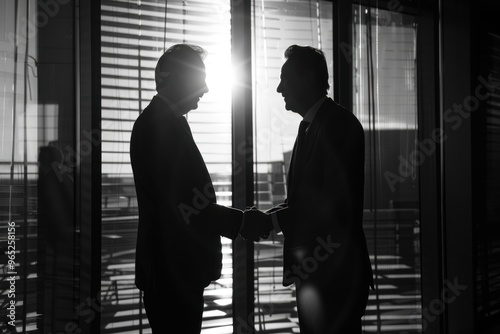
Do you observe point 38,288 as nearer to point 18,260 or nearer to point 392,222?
point 18,260

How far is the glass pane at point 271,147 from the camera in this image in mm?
2559

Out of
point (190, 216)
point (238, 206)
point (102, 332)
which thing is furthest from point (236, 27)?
point (102, 332)

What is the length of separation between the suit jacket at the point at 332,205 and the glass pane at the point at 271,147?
2.59ft

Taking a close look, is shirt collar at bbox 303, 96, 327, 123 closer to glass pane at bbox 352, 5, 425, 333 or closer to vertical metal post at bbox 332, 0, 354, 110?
vertical metal post at bbox 332, 0, 354, 110

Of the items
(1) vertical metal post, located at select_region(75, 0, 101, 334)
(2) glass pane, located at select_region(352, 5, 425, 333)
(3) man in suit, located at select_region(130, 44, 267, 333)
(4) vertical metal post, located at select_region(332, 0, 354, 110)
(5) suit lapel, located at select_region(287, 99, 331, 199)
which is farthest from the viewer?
(2) glass pane, located at select_region(352, 5, 425, 333)

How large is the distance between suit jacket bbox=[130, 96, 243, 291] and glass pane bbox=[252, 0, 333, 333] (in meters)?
0.86

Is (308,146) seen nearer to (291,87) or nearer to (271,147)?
(291,87)

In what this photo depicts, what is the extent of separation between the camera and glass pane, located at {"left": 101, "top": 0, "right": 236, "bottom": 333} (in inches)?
83.3

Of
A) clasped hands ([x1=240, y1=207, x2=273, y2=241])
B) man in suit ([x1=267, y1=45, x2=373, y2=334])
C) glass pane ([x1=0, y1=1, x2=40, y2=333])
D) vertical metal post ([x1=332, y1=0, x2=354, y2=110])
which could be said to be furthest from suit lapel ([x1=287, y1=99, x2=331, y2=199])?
vertical metal post ([x1=332, y1=0, x2=354, y2=110])

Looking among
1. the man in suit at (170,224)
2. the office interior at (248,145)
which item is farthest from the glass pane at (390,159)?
the man in suit at (170,224)

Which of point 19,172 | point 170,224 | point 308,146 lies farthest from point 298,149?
point 19,172

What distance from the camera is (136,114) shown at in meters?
2.19

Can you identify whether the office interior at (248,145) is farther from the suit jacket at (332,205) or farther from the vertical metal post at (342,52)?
the suit jacket at (332,205)

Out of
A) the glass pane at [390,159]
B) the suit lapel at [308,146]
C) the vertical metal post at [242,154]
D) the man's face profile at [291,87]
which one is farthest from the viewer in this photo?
the glass pane at [390,159]
